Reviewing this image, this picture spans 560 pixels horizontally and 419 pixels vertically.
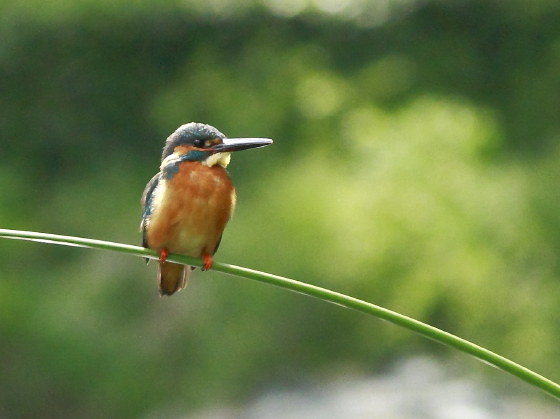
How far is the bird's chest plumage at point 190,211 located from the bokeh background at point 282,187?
1621 mm

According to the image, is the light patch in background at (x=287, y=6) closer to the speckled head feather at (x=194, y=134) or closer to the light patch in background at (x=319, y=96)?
the light patch in background at (x=319, y=96)

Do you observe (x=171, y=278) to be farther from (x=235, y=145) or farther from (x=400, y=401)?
(x=400, y=401)

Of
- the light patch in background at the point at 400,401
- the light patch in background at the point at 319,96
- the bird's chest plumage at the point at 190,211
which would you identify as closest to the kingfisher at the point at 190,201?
the bird's chest plumage at the point at 190,211

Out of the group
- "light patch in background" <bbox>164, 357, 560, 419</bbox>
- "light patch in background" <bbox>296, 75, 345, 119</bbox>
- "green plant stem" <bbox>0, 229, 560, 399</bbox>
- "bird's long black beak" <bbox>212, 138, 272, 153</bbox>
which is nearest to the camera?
"green plant stem" <bbox>0, 229, 560, 399</bbox>

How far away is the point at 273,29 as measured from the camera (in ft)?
12.7

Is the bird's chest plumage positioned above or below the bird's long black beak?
below

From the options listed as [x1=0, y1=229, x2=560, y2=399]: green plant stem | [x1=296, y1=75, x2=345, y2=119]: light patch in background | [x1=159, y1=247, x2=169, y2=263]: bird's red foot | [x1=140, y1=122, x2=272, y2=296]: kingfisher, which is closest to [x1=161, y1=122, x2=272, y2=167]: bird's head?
[x1=140, y1=122, x2=272, y2=296]: kingfisher

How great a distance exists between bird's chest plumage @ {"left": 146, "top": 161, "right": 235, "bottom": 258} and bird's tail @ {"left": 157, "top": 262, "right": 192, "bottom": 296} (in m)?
0.03

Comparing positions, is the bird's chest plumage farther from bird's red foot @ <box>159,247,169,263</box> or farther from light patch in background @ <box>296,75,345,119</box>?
light patch in background @ <box>296,75,345,119</box>

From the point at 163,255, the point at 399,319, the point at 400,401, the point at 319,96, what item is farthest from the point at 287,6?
the point at 399,319

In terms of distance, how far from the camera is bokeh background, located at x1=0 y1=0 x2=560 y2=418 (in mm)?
2938

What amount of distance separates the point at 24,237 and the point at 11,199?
114 inches

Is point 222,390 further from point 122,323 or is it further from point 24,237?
point 24,237

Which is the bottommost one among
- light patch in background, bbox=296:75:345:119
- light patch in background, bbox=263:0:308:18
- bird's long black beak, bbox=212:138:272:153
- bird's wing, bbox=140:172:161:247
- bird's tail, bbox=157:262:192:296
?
bird's tail, bbox=157:262:192:296
